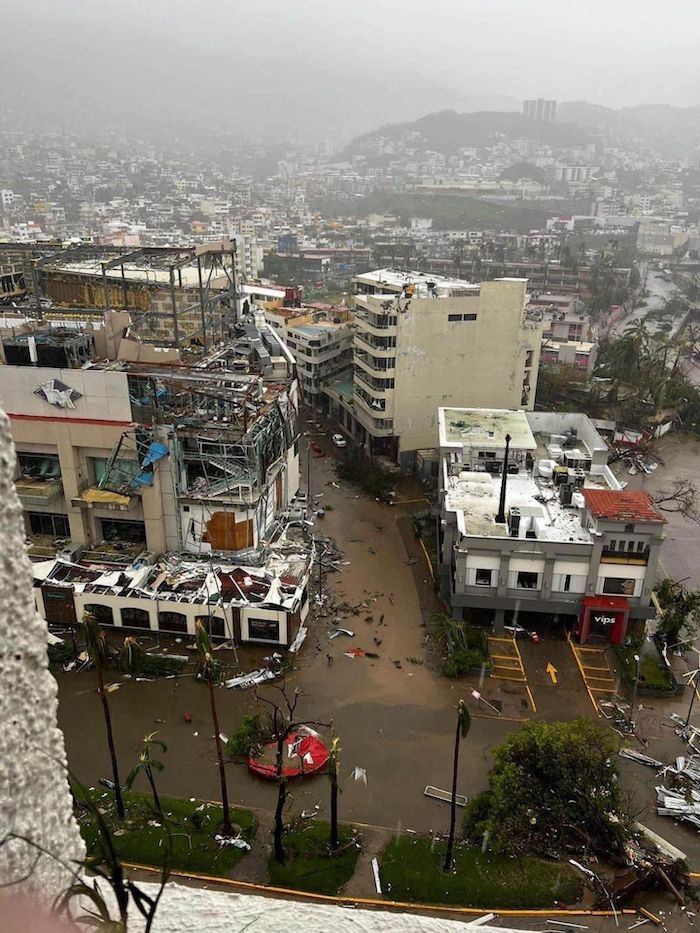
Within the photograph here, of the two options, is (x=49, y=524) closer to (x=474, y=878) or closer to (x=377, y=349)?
(x=377, y=349)

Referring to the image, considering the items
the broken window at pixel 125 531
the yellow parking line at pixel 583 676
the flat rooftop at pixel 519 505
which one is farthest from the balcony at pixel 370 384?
the yellow parking line at pixel 583 676

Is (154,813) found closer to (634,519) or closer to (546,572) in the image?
(546,572)

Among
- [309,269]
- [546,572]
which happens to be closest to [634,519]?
[546,572]

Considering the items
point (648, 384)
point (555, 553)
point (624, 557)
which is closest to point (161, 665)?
point (555, 553)

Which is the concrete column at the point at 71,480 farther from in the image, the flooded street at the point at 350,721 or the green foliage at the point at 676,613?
the green foliage at the point at 676,613

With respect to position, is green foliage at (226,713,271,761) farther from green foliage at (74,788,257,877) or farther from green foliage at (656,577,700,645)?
green foliage at (656,577,700,645)

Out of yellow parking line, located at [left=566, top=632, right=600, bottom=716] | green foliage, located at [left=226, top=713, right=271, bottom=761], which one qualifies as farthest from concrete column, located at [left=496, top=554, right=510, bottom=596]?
green foliage, located at [left=226, top=713, right=271, bottom=761]
